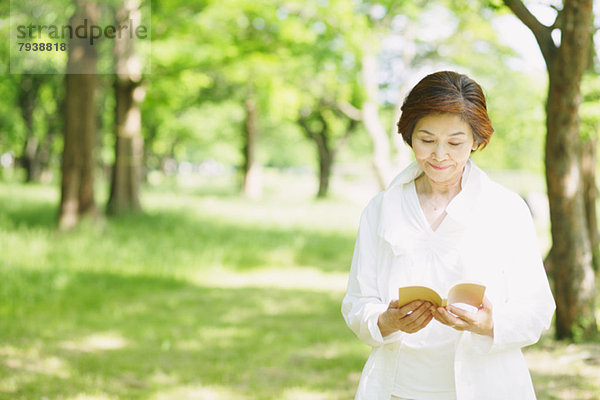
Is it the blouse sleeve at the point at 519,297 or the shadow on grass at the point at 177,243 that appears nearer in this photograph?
the blouse sleeve at the point at 519,297

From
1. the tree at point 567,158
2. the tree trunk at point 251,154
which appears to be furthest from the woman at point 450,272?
the tree trunk at point 251,154

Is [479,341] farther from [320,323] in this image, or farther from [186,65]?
[186,65]

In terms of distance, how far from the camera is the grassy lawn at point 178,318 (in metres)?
5.57

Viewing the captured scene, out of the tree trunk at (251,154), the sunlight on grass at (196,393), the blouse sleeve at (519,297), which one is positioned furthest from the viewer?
the tree trunk at (251,154)

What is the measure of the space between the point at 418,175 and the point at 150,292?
7.50 meters

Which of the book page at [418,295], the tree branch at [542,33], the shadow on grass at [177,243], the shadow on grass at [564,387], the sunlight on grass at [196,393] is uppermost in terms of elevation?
the tree branch at [542,33]

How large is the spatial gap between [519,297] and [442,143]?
0.59 meters

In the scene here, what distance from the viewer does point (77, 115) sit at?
1224cm

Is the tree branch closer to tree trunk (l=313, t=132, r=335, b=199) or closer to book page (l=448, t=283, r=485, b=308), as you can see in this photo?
book page (l=448, t=283, r=485, b=308)

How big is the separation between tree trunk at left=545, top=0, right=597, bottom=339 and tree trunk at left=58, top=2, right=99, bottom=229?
9.05 metres

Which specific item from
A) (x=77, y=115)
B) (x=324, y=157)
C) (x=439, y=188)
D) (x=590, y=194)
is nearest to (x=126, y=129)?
(x=77, y=115)

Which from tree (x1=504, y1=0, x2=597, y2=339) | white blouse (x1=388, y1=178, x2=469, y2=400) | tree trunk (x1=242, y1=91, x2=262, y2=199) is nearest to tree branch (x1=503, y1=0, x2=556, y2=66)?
tree (x1=504, y1=0, x2=597, y2=339)

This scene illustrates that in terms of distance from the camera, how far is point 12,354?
6.19 metres

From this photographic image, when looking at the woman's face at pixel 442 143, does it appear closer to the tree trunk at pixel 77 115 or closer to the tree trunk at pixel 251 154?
the tree trunk at pixel 77 115
